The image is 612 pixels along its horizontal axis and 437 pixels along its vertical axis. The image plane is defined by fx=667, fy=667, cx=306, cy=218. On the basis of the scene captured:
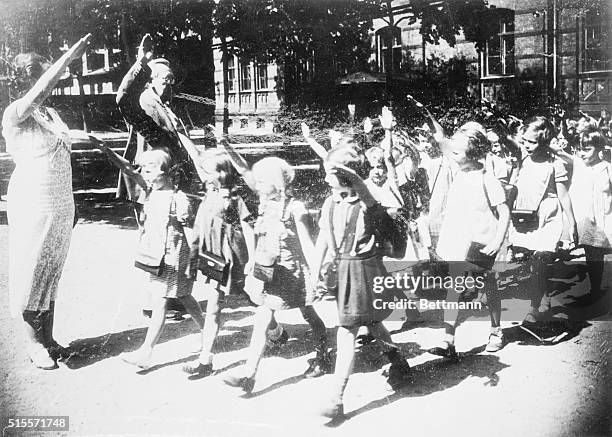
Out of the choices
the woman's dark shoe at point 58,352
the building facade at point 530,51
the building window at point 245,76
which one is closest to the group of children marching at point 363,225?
the building facade at point 530,51

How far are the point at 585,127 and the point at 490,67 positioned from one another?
0.67 metres

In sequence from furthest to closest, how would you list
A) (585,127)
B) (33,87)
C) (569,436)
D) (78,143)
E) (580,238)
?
(580,238)
(585,127)
(78,143)
(33,87)
(569,436)

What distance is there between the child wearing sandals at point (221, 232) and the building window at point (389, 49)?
3.58 feet

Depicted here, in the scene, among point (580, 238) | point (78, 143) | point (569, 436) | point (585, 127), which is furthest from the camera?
point (580, 238)

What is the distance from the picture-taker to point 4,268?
12.7 ft

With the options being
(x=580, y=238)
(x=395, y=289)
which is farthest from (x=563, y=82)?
(x=395, y=289)

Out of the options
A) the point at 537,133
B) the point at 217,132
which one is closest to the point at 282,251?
the point at 217,132

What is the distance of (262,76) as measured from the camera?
387 cm

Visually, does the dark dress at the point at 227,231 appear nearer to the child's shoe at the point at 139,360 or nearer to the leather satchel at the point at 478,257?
the child's shoe at the point at 139,360

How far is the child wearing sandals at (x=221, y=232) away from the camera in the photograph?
11.1ft

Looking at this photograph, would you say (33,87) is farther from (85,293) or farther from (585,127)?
(585,127)

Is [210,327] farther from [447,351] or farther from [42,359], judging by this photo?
[447,351]

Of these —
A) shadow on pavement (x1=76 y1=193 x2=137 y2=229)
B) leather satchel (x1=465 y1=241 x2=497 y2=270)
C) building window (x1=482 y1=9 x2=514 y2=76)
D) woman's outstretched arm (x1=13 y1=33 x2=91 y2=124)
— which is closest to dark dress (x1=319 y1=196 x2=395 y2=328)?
leather satchel (x1=465 y1=241 x2=497 y2=270)

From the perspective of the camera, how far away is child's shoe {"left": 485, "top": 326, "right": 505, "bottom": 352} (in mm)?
3646
